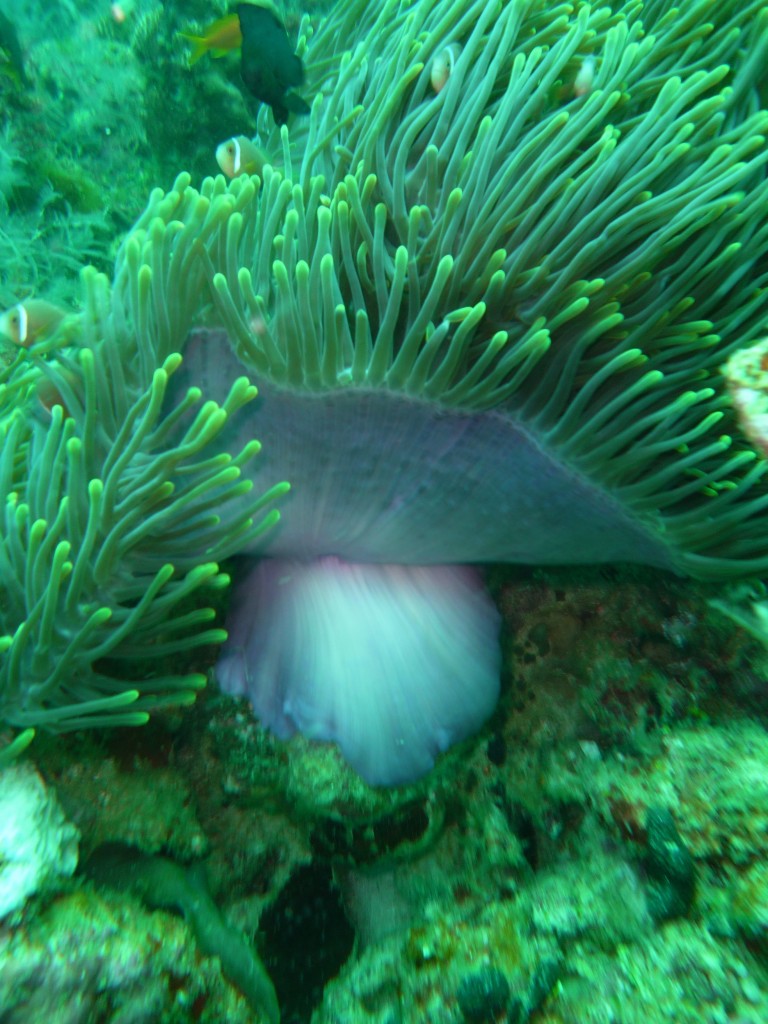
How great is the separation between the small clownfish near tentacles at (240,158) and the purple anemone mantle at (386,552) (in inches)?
47.2

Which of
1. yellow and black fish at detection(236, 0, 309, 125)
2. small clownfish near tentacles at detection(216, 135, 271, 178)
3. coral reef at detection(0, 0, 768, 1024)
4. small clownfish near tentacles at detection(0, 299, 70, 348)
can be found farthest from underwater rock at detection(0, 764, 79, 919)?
yellow and black fish at detection(236, 0, 309, 125)

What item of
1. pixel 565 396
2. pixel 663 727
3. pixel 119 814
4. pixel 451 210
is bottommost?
pixel 119 814

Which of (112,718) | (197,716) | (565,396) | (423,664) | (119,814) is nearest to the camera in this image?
(112,718)

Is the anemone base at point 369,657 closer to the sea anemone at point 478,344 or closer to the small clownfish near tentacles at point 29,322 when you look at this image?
the sea anemone at point 478,344

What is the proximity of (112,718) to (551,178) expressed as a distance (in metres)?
1.82

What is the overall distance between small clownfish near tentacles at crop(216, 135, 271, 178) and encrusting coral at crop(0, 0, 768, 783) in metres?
0.58

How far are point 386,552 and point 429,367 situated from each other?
0.65 metres

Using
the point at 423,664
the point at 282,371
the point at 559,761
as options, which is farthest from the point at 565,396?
the point at 559,761

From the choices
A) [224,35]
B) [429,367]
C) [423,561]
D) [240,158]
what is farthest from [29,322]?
[224,35]

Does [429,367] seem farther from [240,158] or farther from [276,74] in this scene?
[276,74]

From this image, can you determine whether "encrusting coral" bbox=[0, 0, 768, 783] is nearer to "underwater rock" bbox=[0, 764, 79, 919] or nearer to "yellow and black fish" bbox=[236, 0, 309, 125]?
"underwater rock" bbox=[0, 764, 79, 919]

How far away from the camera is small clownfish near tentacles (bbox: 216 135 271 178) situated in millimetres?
2551

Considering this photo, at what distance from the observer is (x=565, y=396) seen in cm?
175

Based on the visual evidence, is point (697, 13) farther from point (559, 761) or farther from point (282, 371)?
point (559, 761)
